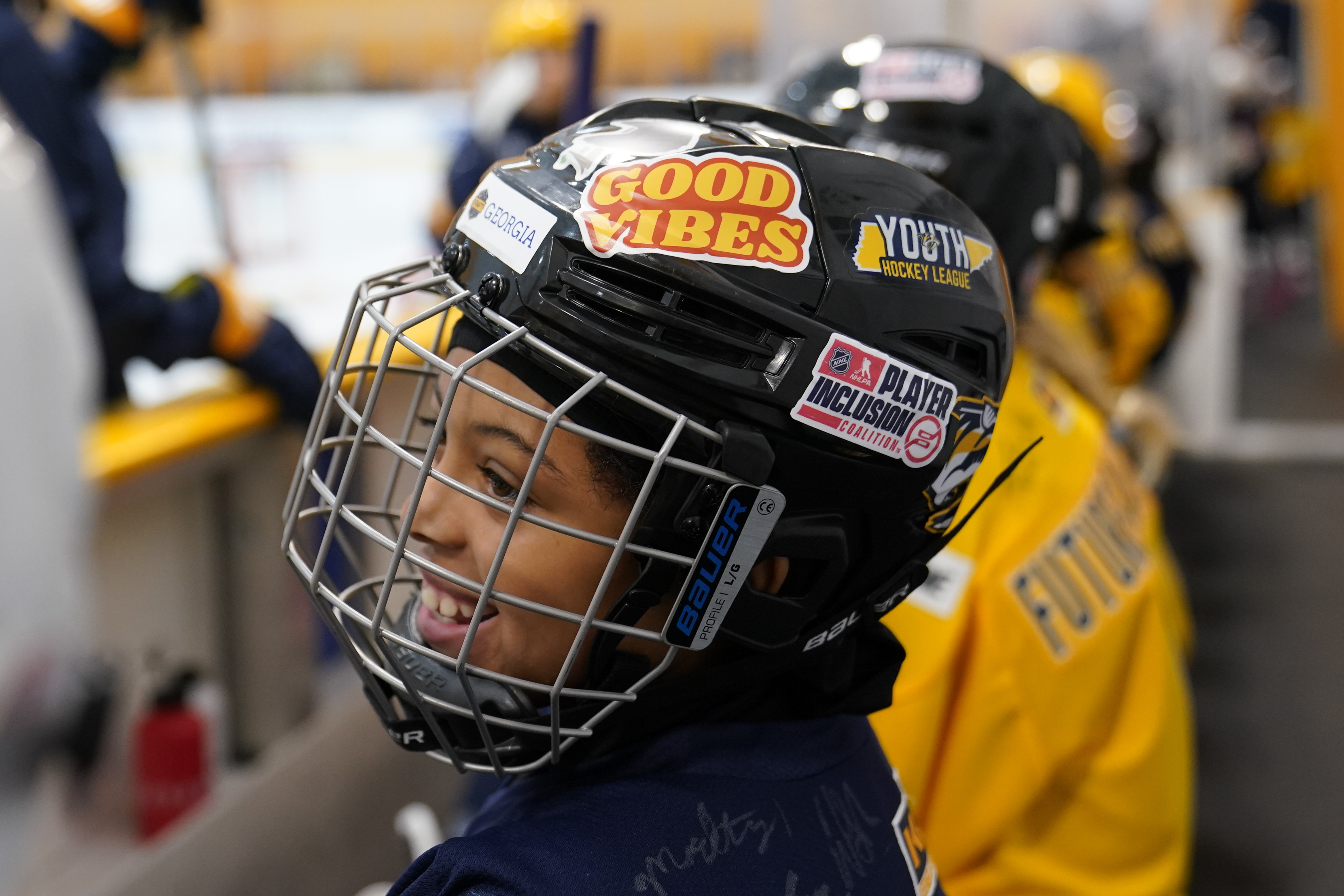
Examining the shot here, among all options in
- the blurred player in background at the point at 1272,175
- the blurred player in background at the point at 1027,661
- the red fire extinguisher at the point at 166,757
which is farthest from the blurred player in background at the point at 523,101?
the blurred player in background at the point at 1272,175

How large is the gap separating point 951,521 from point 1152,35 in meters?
6.87

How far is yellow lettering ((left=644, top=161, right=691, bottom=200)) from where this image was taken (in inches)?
31.4

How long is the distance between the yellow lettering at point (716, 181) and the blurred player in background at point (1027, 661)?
0.47 meters

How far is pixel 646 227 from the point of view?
2.58 ft

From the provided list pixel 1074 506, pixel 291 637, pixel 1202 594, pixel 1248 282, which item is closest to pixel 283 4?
pixel 291 637

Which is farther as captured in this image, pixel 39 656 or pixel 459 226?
pixel 39 656

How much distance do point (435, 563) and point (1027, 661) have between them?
2.14 feet

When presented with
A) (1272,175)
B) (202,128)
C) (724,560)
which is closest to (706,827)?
(724,560)

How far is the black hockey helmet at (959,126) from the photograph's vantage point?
1.46 metres

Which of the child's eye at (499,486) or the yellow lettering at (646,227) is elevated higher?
the yellow lettering at (646,227)

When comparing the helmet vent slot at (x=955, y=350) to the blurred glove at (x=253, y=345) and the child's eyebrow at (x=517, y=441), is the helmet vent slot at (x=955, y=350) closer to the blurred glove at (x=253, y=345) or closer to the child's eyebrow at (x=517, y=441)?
the child's eyebrow at (x=517, y=441)

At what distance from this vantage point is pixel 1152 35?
685cm

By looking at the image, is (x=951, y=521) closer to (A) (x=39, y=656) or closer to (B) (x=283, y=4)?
(A) (x=39, y=656)

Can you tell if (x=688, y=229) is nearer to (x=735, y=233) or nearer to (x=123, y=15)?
(x=735, y=233)
